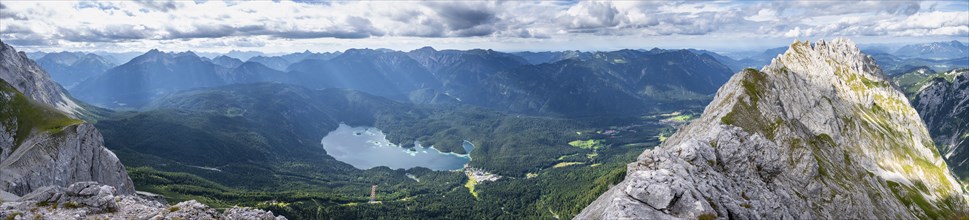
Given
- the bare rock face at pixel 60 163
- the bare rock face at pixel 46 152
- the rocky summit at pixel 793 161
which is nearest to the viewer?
the rocky summit at pixel 793 161

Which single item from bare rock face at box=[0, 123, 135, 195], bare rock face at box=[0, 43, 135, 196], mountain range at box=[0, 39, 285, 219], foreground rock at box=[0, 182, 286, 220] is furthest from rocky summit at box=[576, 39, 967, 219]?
bare rock face at box=[0, 43, 135, 196]

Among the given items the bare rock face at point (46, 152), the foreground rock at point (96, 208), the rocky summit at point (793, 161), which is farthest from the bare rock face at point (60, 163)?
the rocky summit at point (793, 161)

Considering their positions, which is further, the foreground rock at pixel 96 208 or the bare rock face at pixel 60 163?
the bare rock face at pixel 60 163

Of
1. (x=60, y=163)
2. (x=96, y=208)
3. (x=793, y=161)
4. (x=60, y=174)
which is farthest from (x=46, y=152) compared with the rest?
(x=793, y=161)

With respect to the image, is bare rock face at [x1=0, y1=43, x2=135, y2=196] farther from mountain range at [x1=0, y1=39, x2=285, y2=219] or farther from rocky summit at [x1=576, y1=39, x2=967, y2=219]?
rocky summit at [x1=576, y1=39, x2=967, y2=219]

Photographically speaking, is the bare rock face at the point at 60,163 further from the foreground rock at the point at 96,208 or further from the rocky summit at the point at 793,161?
the rocky summit at the point at 793,161

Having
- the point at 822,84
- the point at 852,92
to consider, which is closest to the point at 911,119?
the point at 852,92

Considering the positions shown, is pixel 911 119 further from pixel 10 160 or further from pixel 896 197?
pixel 10 160
